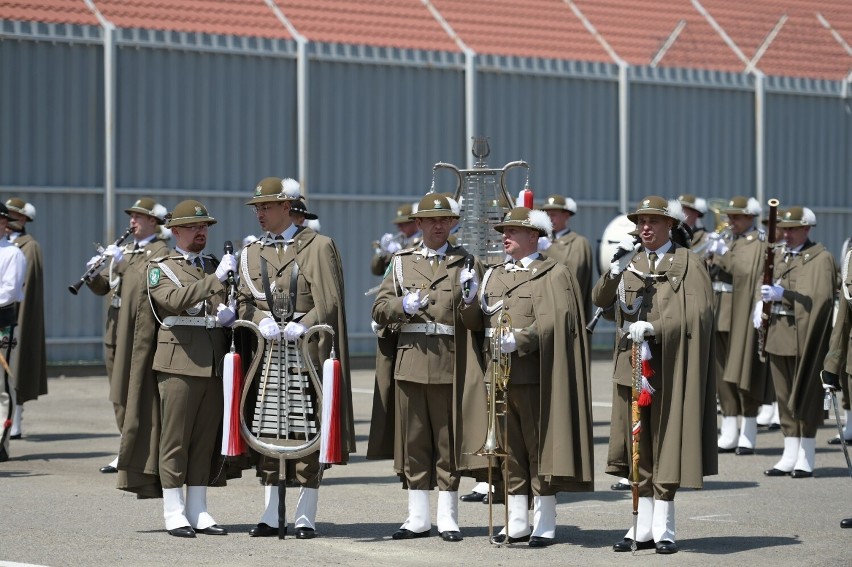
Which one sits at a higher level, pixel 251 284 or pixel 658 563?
pixel 251 284

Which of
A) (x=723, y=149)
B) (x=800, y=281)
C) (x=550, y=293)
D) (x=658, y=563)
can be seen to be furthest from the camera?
(x=723, y=149)

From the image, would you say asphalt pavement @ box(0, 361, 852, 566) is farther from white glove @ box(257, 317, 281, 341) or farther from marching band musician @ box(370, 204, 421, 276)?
marching band musician @ box(370, 204, 421, 276)

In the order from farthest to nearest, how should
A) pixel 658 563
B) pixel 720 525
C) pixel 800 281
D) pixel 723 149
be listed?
pixel 723 149, pixel 800 281, pixel 720 525, pixel 658 563

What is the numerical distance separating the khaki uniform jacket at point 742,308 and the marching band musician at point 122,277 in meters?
5.26

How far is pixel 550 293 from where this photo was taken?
388 inches

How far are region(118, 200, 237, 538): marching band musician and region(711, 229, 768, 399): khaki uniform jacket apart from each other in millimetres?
6011

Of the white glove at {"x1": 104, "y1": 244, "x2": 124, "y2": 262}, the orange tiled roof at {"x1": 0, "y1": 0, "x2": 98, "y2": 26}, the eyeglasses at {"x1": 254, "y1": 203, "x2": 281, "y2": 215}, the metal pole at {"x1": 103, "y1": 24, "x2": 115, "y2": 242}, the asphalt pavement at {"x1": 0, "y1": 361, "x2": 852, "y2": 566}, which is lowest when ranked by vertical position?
the asphalt pavement at {"x1": 0, "y1": 361, "x2": 852, "y2": 566}

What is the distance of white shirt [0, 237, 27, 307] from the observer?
44.2ft

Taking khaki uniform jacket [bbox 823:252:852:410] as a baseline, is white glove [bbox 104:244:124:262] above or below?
above

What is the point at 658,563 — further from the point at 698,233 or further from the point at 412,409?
the point at 698,233

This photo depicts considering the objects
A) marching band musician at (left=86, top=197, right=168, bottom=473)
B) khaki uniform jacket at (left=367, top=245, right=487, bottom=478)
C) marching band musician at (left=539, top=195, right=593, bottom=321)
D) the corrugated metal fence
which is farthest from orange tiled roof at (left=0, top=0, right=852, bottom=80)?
khaki uniform jacket at (left=367, top=245, right=487, bottom=478)

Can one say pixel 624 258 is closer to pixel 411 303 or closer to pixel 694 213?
pixel 411 303

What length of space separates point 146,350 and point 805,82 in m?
18.8

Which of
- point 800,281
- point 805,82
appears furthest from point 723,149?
point 800,281
